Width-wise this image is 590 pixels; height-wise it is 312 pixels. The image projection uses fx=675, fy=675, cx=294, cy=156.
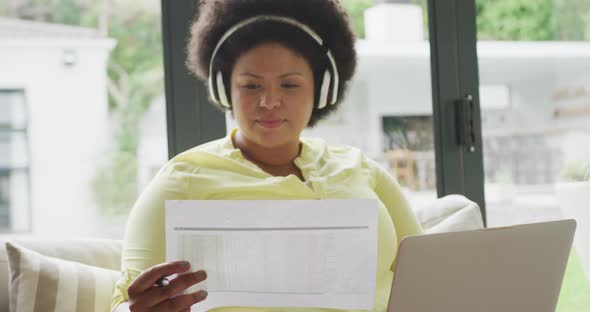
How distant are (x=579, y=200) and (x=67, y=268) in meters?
1.66

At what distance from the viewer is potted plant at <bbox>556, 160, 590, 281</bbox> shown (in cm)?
218

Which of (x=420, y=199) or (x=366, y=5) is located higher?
(x=366, y=5)

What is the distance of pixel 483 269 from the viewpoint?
1133 mm

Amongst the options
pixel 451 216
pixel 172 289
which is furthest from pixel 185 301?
pixel 451 216

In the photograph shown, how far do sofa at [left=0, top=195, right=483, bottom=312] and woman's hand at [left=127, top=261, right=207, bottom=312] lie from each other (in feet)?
1.50

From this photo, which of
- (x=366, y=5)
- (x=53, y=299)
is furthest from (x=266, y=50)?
(x=366, y=5)

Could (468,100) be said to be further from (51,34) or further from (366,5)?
(51,34)

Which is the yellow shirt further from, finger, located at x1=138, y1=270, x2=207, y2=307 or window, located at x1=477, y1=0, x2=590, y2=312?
window, located at x1=477, y1=0, x2=590, y2=312

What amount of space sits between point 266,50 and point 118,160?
866 millimetres

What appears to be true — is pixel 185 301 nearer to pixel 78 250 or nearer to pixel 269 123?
pixel 269 123

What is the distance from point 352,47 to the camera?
70.6 inches

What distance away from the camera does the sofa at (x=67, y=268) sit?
1.58m

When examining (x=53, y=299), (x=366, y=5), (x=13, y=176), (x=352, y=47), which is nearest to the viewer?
(x=53, y=299)

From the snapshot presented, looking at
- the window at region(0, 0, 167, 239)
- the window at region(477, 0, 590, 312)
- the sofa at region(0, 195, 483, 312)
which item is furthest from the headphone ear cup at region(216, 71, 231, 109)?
the window at region(477, 0, 590, 312)
